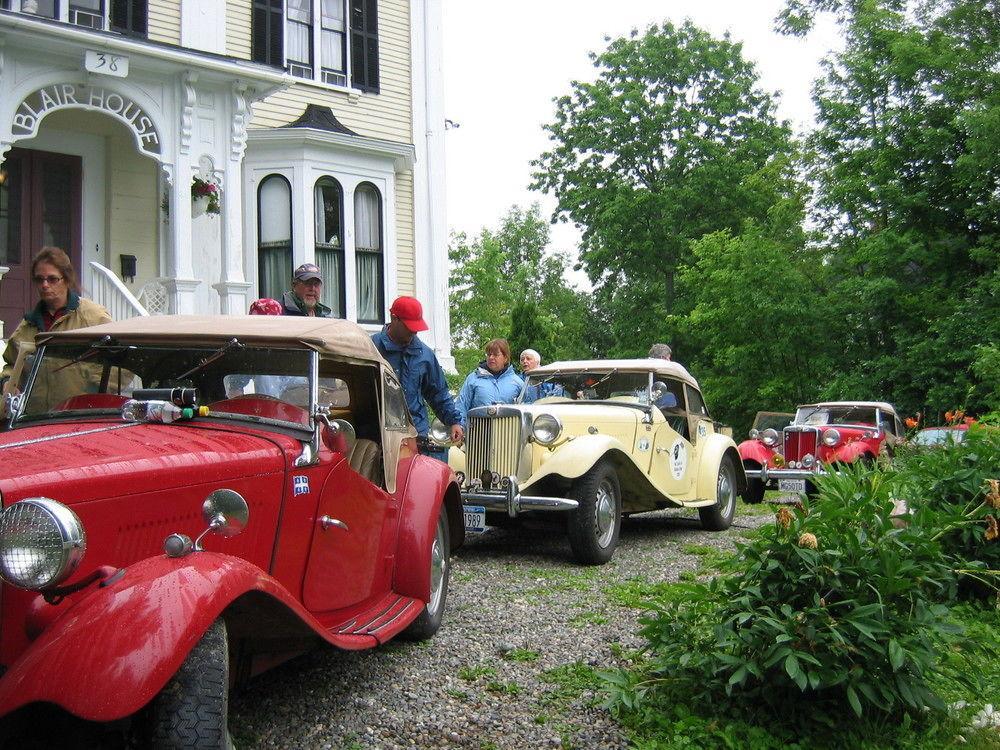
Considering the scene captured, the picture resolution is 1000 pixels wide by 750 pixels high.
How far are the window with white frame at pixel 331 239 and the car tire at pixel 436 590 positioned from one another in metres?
9.51

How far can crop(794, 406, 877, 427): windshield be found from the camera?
579 inches

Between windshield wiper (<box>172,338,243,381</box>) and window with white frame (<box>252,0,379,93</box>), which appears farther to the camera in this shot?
window with white frame (<box>252,0,379,93</box>)

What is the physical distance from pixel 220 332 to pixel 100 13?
34.8 ft

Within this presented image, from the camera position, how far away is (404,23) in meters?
15.9

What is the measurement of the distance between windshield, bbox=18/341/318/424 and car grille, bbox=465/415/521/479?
3783 millimetres

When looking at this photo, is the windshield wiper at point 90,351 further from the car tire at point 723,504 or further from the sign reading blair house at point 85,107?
the sign reading blair house at point 85,107

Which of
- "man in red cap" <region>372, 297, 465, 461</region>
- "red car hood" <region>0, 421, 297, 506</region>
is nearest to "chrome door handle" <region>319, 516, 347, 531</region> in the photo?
"red car hood" <region>0, 421, 297, 506</region>

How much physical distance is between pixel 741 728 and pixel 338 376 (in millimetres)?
2514

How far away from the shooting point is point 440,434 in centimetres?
613

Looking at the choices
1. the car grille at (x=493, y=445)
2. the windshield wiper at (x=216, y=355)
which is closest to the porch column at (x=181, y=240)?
the car grille at (x=493, y=445)

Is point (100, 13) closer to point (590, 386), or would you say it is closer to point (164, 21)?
point (164, 21)

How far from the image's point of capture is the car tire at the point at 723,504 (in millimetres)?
9578

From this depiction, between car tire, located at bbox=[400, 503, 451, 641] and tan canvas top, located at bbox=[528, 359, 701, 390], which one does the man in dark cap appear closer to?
car tire, located at bbox=[400, 503, 451, 641]

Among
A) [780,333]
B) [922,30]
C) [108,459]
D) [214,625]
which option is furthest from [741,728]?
[922,30]
